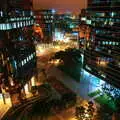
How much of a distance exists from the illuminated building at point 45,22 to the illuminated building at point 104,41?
2611 inches

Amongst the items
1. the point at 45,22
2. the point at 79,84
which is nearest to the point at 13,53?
the point at 79,84

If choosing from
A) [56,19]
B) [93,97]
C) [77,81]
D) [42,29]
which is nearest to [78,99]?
[93,97]

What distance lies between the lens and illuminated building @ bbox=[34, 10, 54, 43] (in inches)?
5207

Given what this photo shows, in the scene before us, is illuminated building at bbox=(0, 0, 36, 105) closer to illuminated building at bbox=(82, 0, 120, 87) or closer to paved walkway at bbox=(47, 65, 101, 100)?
paved walkway at bbox=(47, 65, 101, 100)

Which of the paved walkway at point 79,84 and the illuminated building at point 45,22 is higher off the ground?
the illuminated building at point 45,22

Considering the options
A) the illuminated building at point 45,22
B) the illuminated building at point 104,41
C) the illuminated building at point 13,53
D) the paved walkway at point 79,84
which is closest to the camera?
the illuminated building at point 13,53

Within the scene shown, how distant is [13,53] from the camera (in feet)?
165

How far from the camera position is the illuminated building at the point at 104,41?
54938 millimetres

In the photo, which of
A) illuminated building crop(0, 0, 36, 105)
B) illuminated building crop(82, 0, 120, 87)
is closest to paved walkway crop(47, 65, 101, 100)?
illuminated building crop(82, 0, 120, 87)

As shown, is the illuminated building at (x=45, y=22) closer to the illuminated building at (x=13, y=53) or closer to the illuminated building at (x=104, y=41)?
the illuminated building at (x=104, y=41)

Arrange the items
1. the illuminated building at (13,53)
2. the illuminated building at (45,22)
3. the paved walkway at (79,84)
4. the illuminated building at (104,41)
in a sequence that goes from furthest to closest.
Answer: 1. the illuminated building at (45,22)
2. the paved walkway at (79,84)
3. the illuminated building at (104,41)
4. the illuminated building at (13,53)

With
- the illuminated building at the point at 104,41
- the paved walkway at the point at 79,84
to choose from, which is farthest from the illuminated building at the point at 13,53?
the illuminated building at the point at 104,41

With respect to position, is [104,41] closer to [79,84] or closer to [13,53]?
[79,84]

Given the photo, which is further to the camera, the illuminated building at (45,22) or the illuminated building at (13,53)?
the illuminated building at (45,22)
